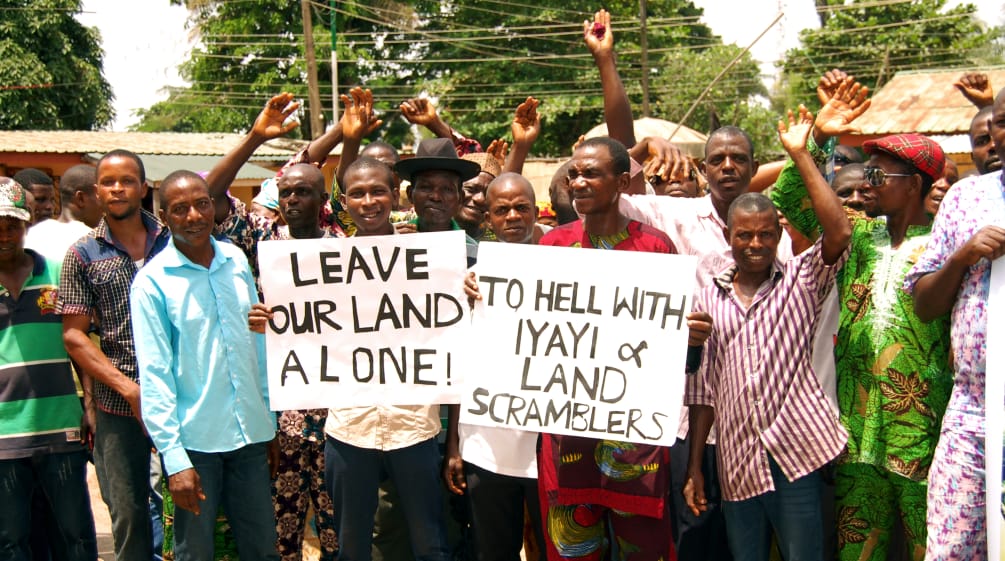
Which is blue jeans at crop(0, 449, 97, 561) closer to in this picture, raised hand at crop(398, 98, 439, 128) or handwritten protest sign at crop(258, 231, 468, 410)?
handwritten protest sign at crop(258, 231, 468, 410)

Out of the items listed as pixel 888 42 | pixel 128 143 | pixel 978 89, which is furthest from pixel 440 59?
pixel 978 89

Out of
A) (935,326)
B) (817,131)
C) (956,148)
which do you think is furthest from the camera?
(956,148)

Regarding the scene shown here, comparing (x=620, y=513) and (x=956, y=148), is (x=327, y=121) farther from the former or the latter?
(x=620, y=513)

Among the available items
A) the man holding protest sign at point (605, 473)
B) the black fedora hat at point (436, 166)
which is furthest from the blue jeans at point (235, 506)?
the black fedora hat at point (436, 166)

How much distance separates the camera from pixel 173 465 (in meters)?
4.27

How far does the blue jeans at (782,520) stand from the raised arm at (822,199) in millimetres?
959

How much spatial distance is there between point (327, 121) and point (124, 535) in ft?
108

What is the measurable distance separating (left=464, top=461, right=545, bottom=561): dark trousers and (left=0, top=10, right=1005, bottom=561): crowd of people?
14 millimetres

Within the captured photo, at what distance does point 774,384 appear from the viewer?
13.6ft

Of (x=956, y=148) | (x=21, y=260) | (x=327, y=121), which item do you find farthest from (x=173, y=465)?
(x=327, y=121)

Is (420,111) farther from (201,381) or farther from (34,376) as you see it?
(34,376)

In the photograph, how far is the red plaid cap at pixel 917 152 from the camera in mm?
4059

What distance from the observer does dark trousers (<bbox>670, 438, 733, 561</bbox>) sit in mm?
4754

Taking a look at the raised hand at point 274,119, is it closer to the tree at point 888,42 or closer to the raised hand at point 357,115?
the raised hand at point 357,115
